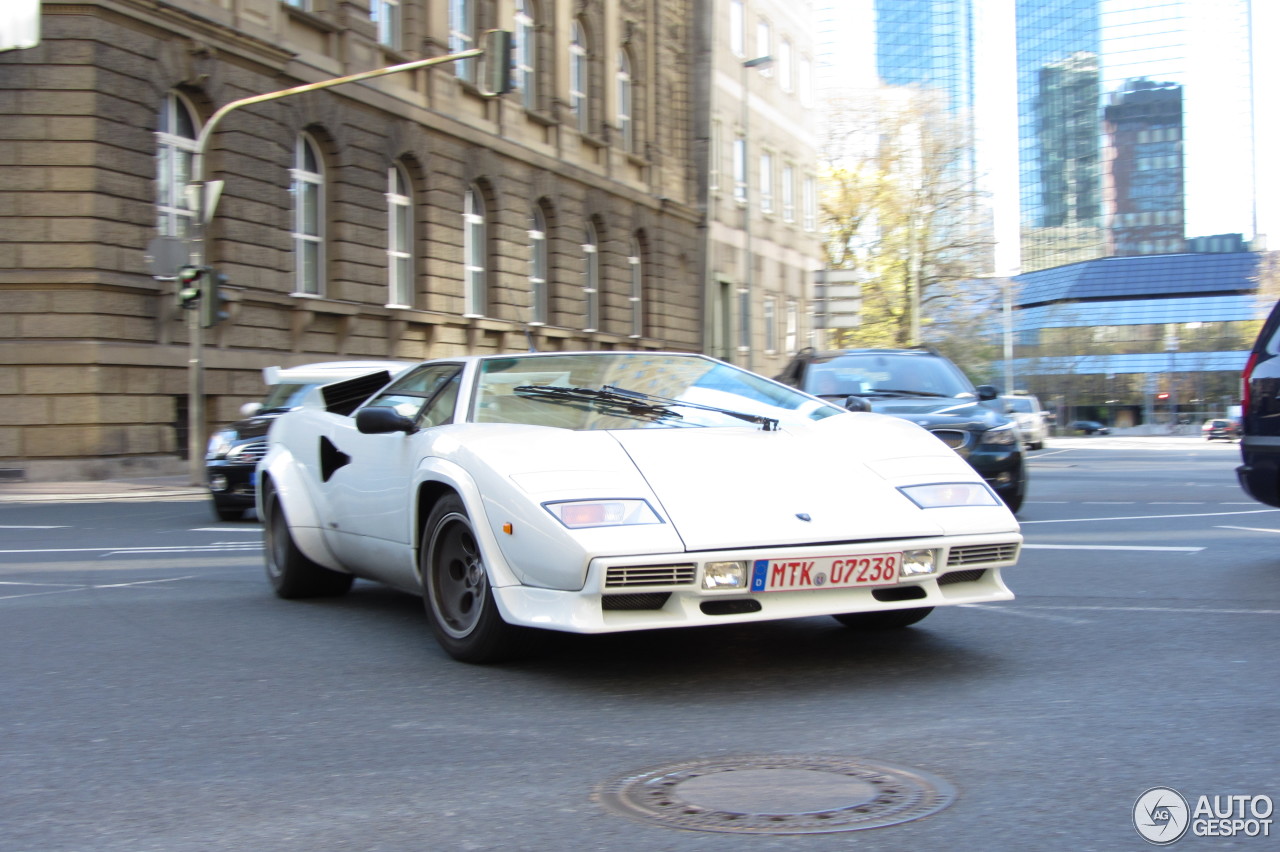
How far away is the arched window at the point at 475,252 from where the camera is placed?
32406 millimetres

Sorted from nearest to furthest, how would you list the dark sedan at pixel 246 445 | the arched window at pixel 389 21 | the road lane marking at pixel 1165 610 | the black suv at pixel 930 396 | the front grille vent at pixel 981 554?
the front grille vent at pixel 981 554 < the road lane marking at pixel 1165 610 < the black suv at pixel 930 396 < the dark sedan at pixel 246 445 < the arched window at pixel 389 21

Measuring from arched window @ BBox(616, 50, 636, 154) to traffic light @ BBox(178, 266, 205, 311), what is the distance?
22.5m

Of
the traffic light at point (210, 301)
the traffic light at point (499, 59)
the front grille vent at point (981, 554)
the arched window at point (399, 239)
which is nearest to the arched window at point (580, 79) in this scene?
the arched window at point (399, 239)

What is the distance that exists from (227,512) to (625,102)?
→ 96.2 ft

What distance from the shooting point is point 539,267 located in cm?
3606

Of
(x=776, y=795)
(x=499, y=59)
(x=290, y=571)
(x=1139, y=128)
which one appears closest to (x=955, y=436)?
(x=290, y=571)

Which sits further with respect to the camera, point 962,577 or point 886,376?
point 886,376

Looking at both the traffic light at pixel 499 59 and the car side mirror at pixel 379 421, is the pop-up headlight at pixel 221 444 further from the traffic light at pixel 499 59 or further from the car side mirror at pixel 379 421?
the car side mirror at pixel 379 421

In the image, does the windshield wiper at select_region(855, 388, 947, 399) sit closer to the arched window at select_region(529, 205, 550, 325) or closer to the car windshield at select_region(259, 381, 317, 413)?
the car windshield at select_region(259, 381, 317, 413)

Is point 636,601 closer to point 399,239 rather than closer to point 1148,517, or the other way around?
point 1148,517

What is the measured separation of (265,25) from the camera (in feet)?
82.5

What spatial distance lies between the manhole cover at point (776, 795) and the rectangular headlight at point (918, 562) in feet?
4.26

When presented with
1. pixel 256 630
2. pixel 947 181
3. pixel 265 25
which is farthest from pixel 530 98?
pixel 256 630

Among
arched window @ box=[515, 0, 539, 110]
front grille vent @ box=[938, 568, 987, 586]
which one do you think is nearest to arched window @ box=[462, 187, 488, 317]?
arched window @ box=[515, 0, 539, 110]
